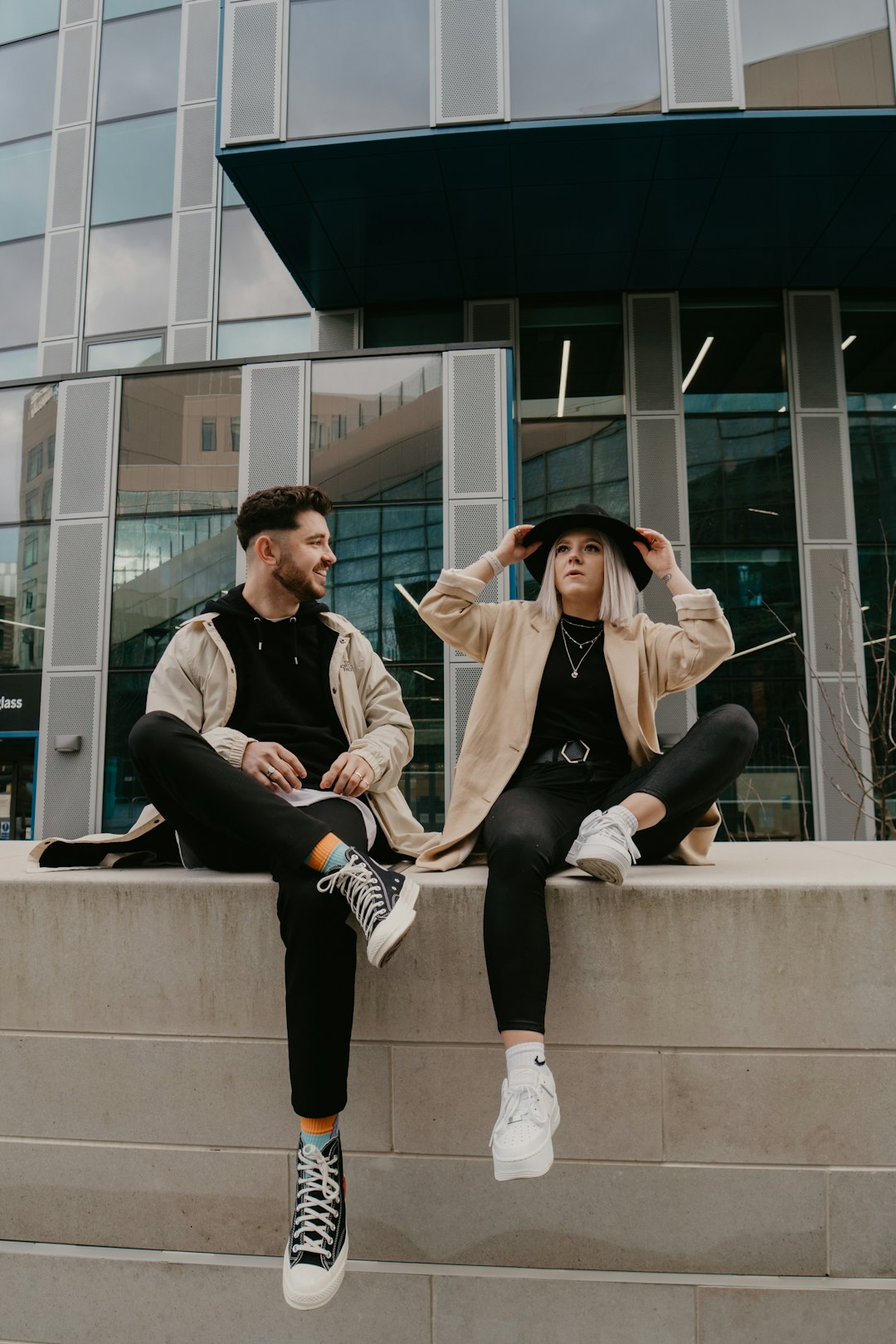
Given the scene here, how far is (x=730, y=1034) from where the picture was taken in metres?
2.45

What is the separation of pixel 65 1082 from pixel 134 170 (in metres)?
15.2

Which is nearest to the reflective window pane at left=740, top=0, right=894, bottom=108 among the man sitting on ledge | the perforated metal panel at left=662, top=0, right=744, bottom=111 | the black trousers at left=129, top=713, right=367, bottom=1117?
the perforated metal panel at left=662, top=0, right=744, bottom=111

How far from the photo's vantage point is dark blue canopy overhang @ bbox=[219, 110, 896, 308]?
9.99 m

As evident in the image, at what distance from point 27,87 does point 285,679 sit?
53.8 feet

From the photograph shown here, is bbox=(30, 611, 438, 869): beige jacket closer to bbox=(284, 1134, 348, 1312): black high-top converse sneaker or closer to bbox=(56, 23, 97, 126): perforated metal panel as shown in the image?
bbox=(284, 1134, 348, 1312): black high-top converse sneaker

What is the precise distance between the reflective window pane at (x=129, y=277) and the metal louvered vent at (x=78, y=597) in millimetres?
3942

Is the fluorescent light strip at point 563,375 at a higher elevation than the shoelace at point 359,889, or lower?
higher

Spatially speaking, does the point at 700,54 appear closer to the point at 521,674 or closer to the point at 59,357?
the point at 59,357

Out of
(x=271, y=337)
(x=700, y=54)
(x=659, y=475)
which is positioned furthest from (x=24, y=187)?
(x=659, y=475)

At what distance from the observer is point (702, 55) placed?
10.1 meters

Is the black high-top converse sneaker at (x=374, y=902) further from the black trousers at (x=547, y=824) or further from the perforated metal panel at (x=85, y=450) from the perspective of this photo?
the perforated metal panel at (x=85, y=450)

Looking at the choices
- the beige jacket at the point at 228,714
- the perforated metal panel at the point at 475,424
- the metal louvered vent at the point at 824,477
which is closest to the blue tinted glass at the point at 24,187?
the perforated metal panel at the point at 475,424

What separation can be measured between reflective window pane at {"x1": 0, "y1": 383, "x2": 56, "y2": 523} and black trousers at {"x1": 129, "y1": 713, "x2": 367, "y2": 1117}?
1097 centimetres

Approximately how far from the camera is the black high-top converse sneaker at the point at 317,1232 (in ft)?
6.61
